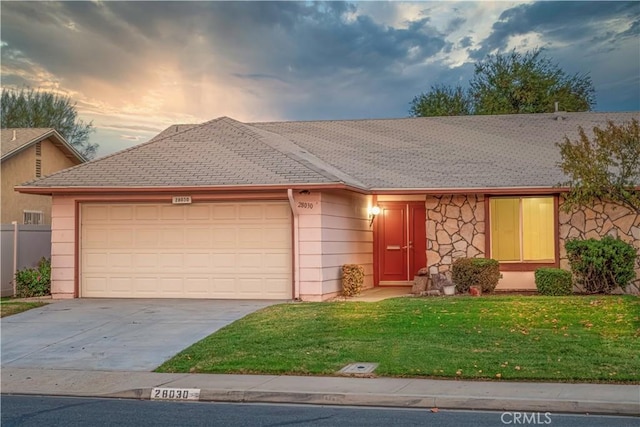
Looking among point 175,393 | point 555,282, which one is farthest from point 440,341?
point 555,282

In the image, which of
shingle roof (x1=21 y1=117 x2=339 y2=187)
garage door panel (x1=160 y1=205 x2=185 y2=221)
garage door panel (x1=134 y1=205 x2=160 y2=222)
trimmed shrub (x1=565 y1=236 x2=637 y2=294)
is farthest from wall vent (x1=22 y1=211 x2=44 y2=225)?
trimmed shrub (x1=565 y1=236 x2=637 y2=294)

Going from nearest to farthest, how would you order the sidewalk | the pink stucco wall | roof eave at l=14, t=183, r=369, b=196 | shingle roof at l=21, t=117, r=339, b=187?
the sidewalk
roof eave at l=14, t=183, r=369, b=196
the pink stucco wall
shingle roof at l=21, t=117, r=339, b=187

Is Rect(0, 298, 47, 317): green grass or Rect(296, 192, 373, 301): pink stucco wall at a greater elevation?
Rect(296, 192, 373, 301): pink stucco wall

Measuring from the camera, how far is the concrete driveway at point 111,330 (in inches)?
504

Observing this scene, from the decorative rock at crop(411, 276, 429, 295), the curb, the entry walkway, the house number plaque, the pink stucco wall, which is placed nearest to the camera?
the curb

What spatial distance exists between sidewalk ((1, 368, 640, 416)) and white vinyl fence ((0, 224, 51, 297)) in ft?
31.6

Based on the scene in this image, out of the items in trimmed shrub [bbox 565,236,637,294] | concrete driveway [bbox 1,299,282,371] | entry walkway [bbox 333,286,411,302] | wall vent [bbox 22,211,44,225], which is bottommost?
concrete driveway [bbox 1,299,282,371]

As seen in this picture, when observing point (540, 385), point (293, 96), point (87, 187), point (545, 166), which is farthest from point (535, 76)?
point (540, 385)

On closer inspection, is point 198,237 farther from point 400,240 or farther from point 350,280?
point 400,240

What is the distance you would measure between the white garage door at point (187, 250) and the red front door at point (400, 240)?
16.8ft

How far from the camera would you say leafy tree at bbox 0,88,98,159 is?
46.8m

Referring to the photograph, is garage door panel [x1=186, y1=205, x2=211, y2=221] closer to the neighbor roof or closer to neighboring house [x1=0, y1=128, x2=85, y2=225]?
neighboring house [x1=0, y1=128, x2=85, y2=225]

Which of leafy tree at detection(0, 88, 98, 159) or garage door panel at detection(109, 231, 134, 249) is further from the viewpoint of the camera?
leafy tree at detection(0, 88, 98, 159)

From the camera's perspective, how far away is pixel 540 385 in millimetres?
10055
